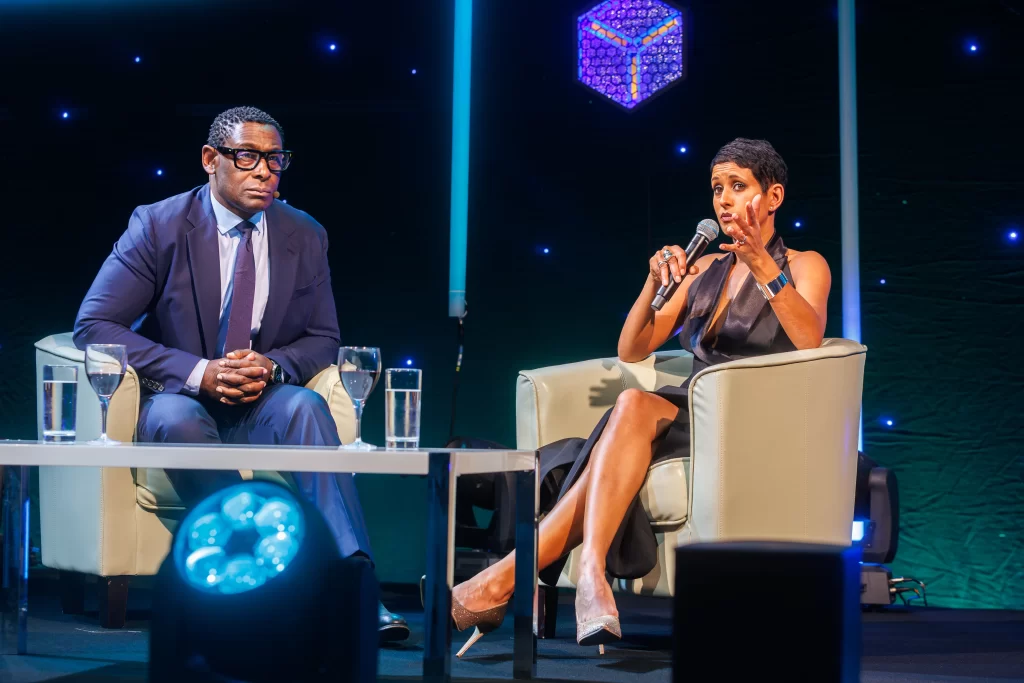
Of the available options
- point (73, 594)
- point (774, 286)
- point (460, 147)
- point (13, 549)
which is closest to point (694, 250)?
point (774, 286)

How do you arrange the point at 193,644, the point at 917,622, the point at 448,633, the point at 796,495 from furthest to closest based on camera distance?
the point at 917,622 < the point at 796,495 < the point at 193,644 < the point at 448,633

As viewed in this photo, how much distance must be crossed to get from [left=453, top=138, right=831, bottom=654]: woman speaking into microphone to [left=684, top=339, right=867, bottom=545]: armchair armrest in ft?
0.48

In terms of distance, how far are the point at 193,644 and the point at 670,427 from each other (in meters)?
1.24

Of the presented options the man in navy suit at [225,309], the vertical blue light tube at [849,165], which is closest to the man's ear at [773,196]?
the vertical blue light tube at [849,165]

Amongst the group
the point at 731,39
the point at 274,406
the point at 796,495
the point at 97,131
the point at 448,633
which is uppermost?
the point at 731,39

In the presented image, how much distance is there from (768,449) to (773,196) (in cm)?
82

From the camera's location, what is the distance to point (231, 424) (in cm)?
261

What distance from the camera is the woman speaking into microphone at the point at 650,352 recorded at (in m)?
2.25

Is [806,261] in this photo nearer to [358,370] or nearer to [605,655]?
[605,655]

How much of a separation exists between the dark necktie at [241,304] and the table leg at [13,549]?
0.68 meters

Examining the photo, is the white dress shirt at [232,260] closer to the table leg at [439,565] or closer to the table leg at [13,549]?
the table leg at [13,549]

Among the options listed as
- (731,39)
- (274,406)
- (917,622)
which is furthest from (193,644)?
(731,39)

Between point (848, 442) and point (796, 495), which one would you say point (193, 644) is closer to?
point (796, 495)

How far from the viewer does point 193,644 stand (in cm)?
184
